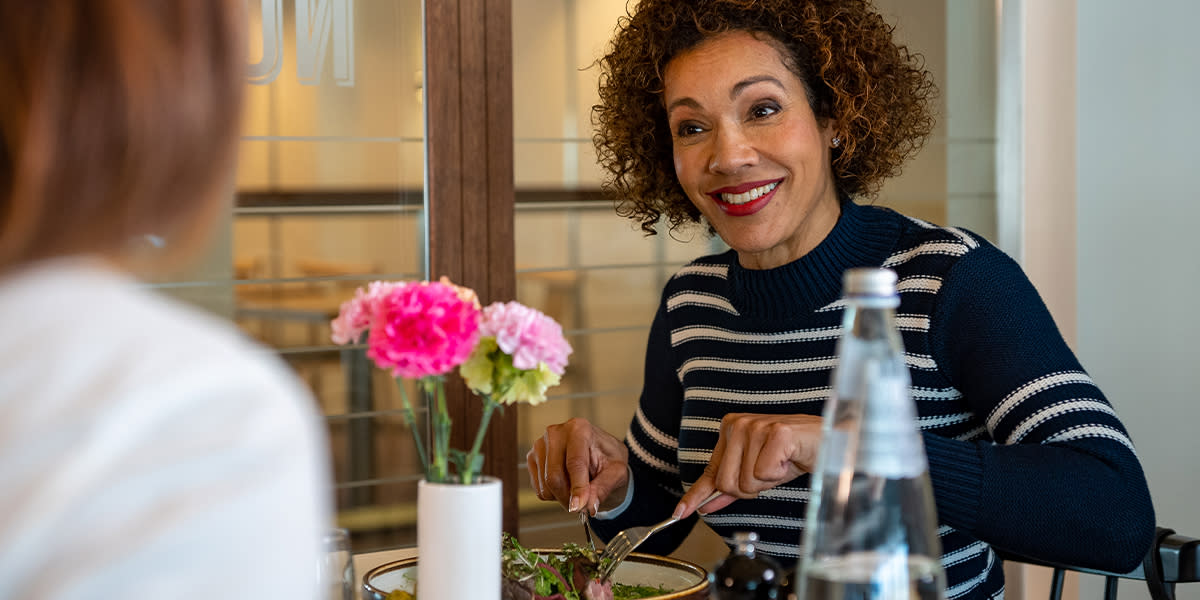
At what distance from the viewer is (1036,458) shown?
1.26m

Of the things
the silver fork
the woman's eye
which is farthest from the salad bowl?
the woman's eye

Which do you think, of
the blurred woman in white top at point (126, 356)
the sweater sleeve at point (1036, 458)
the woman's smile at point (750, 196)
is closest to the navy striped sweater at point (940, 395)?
the sweater sleeve at point (1036, 458)

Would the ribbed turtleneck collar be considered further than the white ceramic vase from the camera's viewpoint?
Yes

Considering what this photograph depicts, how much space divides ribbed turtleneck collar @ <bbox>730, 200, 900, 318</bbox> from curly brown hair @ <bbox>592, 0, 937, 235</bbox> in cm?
8

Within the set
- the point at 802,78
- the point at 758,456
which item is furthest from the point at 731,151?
the point at 758,456

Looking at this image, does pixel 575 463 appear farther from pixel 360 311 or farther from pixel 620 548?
pixel 360 311

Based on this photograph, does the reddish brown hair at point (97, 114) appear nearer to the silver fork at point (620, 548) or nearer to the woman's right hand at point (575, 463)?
the silver fork at point (620, 548)

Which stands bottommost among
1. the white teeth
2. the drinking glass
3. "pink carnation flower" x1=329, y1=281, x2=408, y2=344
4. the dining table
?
the dining table

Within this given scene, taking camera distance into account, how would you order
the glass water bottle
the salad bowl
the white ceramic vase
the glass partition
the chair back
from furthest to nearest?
1. the glass partition
2. the chair back
3. the salad bowl
4. the white ceramic vase
5. the glass water bottle

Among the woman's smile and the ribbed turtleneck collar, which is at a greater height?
the woman's smile

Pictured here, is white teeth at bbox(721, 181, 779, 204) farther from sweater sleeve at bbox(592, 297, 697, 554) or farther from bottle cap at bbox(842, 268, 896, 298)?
bottle cap at bbox(842, 268, 896, 298)

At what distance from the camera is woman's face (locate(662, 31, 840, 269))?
1.58 meters

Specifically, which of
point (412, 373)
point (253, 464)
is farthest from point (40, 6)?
point (412, 373)

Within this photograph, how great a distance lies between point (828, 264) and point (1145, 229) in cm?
123
